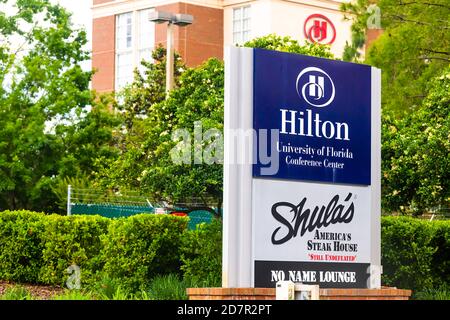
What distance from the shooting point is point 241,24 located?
72.4 meters

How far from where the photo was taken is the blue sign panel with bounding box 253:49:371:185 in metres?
13.5

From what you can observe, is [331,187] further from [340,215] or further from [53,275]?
[53,275]

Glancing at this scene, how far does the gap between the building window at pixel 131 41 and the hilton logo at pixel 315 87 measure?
5788 cm

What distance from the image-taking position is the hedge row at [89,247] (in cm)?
1782

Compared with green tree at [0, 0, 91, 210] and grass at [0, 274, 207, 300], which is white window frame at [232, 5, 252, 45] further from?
grass at [0, 274, 207, 300]

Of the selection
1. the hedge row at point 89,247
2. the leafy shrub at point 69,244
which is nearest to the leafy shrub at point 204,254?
the hedge row at point 89,247

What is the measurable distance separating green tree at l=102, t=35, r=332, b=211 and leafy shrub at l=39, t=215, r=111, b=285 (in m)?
5.47

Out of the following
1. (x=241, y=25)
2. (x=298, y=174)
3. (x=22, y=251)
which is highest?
(x=241, y=25)

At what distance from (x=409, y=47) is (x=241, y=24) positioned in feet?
126

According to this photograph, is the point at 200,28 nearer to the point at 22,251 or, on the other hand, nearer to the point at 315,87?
the point at 22,251

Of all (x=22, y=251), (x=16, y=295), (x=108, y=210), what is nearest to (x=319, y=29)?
(x=108, y=210)

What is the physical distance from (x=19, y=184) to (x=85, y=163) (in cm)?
219

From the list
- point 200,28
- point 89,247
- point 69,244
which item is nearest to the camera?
point 69,244

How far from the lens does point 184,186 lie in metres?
25.3
